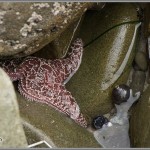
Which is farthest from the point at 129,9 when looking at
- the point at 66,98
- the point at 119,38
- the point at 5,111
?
the point at 5,111

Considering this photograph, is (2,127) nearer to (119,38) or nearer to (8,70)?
(8,70)

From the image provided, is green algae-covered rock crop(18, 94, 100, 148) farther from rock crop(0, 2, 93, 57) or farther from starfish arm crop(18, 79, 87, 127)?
rock crop(0, 2, 93, 57)

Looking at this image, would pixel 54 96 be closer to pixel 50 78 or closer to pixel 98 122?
pixel 50 78

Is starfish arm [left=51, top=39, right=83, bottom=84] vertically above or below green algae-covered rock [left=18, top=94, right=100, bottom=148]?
above

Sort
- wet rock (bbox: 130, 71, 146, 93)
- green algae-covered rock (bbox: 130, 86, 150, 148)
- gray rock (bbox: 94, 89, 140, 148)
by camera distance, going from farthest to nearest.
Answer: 1. wet rock (bbox: 130, 71, 146, 93)
2. gray rock (bbox: 94, 89, 140, 148)
3. green algae-covered rock (bbox: 130, 86, 150, 148)

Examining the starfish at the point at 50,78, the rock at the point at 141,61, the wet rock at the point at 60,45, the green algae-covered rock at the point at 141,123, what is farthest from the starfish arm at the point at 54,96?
the rock at the point at 141,61

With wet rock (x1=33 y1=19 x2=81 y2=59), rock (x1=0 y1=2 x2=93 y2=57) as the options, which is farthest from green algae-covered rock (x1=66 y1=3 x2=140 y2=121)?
rock (x1=0 y1=2 x2=93 y2=57)

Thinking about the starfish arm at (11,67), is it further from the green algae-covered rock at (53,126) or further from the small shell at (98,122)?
the small shell at (98,122)
